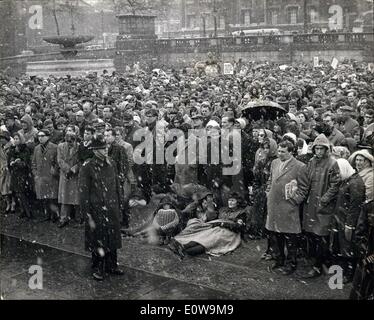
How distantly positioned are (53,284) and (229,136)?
13.2ft

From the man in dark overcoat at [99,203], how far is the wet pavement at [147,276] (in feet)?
1.65

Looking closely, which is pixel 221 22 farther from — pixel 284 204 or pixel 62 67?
pixel 284 204

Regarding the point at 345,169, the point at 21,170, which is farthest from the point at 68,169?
the point at 345,169

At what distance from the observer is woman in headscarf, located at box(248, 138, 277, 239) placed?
895 centimetres

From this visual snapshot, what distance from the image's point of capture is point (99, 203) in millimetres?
7895

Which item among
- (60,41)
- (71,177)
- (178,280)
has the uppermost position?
(60,41)

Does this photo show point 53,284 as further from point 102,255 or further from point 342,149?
point 342,149

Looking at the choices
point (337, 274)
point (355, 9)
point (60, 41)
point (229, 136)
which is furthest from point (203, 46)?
point (337, 274)

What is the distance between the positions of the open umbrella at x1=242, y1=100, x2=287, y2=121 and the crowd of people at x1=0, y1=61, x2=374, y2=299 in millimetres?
85

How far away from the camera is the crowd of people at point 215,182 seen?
7.59 meters

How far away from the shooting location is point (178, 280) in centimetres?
797
